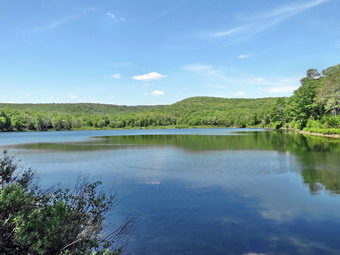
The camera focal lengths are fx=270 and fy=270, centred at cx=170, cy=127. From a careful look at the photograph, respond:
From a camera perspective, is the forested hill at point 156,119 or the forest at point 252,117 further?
the forested hill at point 156,119

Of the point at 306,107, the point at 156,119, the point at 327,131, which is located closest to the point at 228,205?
the point at 327,131

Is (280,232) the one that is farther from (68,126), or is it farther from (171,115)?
(171,115)

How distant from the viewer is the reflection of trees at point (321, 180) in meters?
13.9

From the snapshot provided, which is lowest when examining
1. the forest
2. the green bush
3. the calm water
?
the calm water

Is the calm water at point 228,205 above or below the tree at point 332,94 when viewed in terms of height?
below

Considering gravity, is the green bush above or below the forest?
below

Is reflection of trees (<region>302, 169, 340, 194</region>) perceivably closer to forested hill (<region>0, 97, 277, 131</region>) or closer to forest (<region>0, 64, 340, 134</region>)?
forest (<region>0, 64, 340, 134</region>)

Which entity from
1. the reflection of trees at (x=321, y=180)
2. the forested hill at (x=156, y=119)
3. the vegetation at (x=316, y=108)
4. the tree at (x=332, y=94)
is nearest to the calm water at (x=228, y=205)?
the reflection of trees at (x=321, y=180)

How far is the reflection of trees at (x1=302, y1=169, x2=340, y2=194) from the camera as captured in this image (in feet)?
45.6

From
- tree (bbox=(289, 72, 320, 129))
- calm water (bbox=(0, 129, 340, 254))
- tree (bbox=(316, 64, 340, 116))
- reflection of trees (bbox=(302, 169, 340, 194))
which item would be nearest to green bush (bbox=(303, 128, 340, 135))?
tree (bbox=(316, 64, 340, 116))

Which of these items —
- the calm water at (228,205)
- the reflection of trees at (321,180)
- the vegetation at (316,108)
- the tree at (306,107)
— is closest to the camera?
the calm water at (228,205)

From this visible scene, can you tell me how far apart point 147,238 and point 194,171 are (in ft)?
36.7

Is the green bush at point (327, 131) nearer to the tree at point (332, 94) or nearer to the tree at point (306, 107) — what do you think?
the tree at point (332, 94)

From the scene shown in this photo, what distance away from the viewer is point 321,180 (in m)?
15.7
